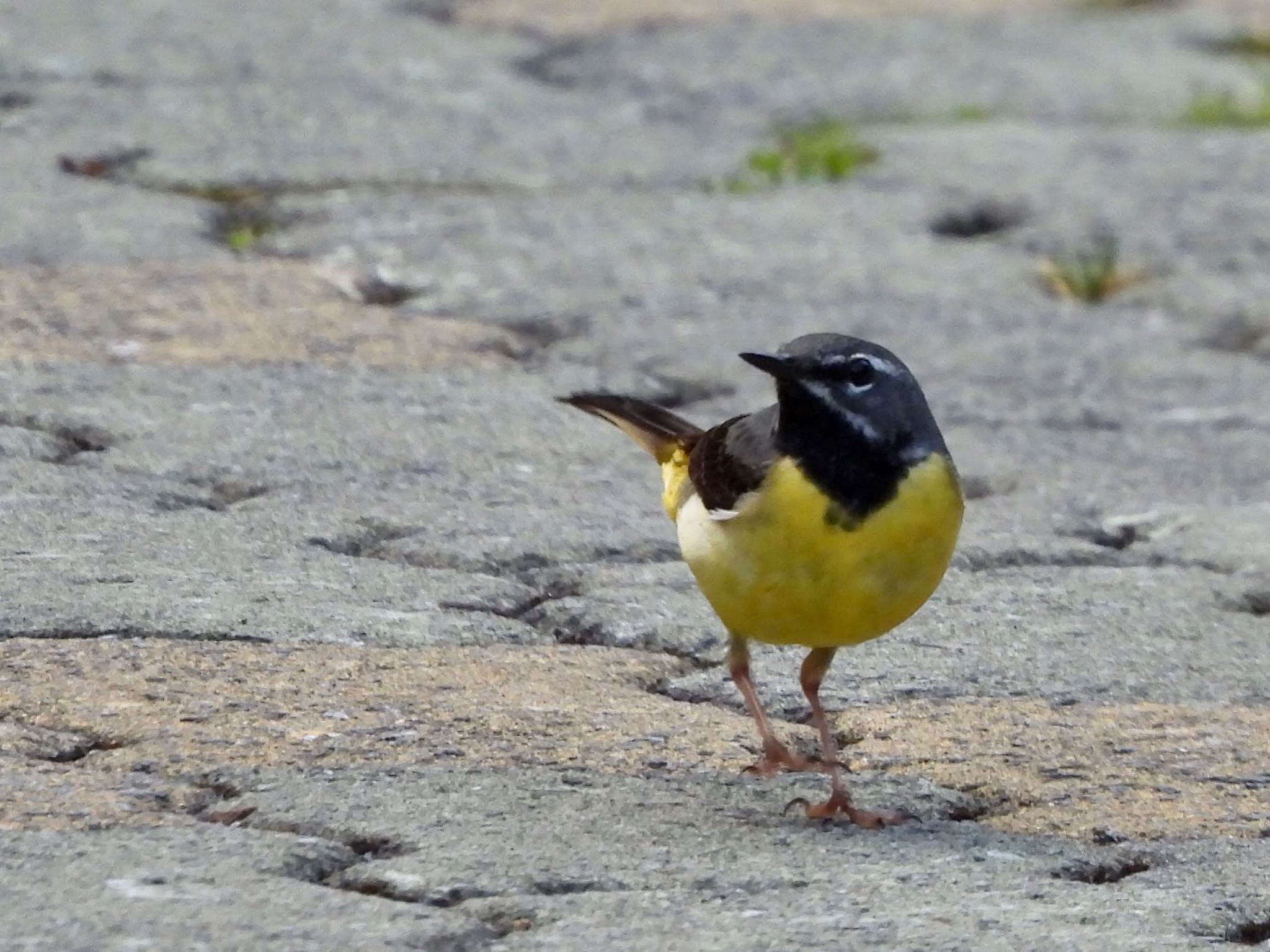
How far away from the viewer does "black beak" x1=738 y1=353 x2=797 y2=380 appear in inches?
137

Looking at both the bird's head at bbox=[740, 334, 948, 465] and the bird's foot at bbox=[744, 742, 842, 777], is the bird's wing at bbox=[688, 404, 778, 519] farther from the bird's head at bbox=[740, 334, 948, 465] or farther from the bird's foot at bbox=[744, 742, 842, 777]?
the bird's foot at bbox=[744, 742, 842, 777]

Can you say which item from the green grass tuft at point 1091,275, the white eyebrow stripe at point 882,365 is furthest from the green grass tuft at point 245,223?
the white eyebrow stripe at point 882,365

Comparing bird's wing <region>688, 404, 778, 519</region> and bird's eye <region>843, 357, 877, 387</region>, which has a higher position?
bird's eye <region>843, 357, 877, 387</region>

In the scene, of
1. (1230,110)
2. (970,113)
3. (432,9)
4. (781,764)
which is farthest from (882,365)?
(432,9)

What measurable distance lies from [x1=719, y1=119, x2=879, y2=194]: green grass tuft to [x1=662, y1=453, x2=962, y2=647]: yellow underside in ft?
11.0

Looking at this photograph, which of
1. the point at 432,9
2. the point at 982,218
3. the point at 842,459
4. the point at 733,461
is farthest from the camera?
the point at 432,9

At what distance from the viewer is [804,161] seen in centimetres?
706

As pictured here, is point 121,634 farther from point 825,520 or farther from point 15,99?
point 15,99

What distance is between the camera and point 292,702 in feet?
11.2

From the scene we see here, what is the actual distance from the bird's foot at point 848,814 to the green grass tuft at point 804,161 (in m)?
3.66

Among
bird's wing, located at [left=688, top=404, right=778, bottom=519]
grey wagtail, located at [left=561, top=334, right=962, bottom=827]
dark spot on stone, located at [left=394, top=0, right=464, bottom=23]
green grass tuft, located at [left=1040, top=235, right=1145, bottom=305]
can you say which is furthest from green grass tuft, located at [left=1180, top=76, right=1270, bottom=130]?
grey wagtail, located at [left=561, top=334, right=962, bottom=827]

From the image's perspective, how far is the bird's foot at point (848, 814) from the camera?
10.8ft

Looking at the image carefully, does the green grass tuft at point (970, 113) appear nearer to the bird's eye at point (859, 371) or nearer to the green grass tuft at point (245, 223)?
the green grass tuft at point (245, 223)

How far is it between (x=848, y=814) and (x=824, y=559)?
40 cm
